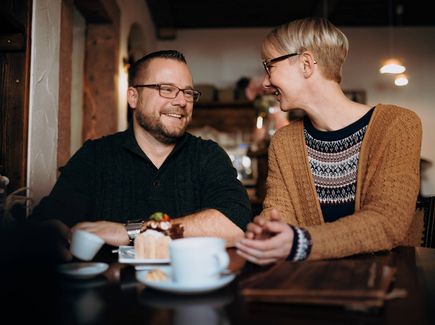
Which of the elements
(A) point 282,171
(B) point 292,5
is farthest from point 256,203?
(B) point 292,5

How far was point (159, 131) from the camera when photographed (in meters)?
1.99

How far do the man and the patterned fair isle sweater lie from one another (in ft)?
0.96

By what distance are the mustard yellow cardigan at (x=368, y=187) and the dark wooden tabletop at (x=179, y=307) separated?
9.4 inches

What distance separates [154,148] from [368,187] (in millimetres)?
930

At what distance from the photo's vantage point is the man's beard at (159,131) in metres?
1.98

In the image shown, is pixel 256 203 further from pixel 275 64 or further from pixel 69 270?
pixel 69 270

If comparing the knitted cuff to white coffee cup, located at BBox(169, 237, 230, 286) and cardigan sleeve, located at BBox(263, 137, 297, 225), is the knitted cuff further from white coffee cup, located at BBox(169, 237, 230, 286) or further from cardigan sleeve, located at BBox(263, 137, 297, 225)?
cardigan sleeve, located at BBox(263, 137, 297, 225)

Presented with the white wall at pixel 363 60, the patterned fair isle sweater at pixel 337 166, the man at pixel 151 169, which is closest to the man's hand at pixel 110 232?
the man at pixel 151 169

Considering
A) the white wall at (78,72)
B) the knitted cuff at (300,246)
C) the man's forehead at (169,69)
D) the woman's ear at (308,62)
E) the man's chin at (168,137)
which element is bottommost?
the knitted cuff at (300,246)

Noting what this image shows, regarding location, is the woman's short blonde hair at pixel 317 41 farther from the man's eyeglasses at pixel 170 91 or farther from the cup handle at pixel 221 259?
the cup handle at pixel 221 259

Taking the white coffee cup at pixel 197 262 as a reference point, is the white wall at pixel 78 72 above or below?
above

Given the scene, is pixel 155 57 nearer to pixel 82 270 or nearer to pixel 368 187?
pixel 368 187

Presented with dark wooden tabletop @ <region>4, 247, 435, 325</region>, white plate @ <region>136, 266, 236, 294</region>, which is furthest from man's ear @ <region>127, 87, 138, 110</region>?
white plate @ <region>136, 266, 236, 294</region>

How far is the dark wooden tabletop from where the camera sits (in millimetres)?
705
